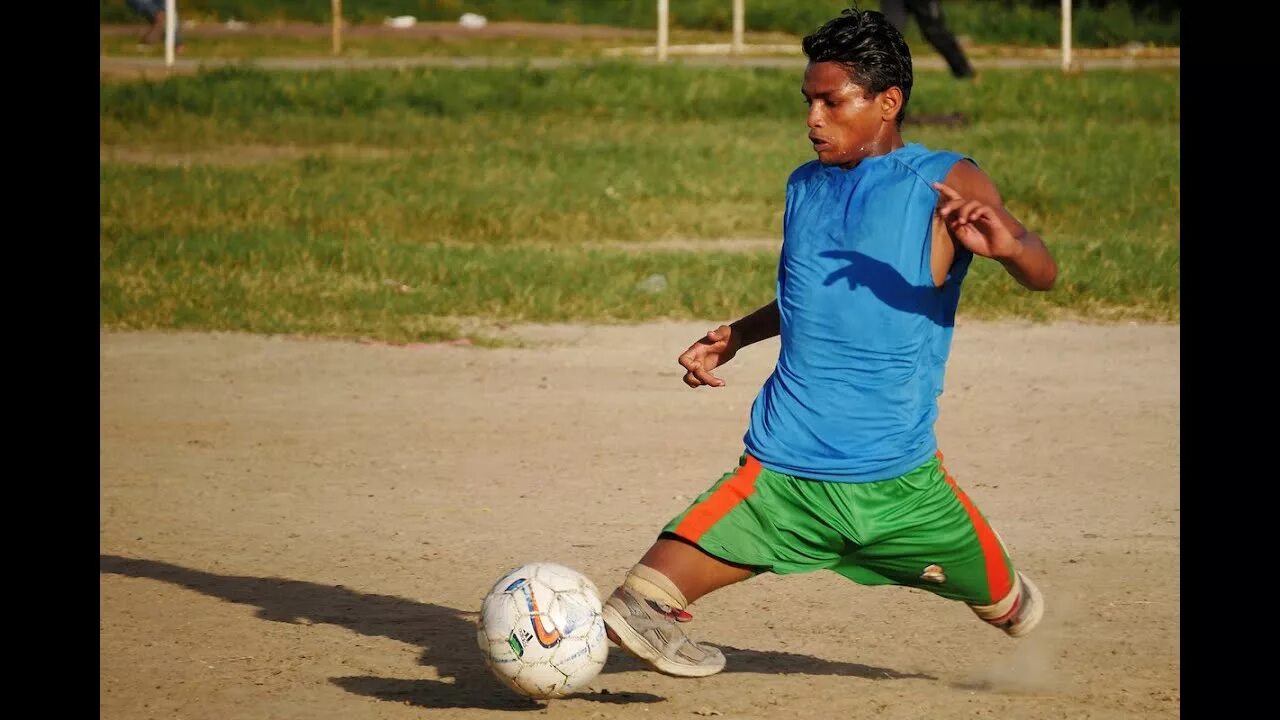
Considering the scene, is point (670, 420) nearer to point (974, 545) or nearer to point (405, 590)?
point (405, 590)

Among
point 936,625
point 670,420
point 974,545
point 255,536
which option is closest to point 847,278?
point 974,545

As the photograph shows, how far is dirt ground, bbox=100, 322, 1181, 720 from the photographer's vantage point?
4852mm


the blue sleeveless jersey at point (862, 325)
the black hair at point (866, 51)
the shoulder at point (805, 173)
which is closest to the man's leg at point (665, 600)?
the blue sleeveless jersey at point (862, 325)

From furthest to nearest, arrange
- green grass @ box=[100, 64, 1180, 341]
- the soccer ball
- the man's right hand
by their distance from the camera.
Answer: green grass @ box=[100, 64, 1180, 341] < the man's right hand < the soccer ball

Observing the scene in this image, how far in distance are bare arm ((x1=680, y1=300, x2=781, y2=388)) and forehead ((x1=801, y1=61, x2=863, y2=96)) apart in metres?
0.58

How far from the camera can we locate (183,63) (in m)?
22.8

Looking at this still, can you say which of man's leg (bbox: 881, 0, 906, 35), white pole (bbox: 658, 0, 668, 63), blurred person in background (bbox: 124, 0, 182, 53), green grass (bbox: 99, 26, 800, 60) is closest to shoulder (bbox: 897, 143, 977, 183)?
man's leg (bbox: 881, 0, 906, 35)

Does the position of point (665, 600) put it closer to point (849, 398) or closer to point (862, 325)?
point (849, 398)

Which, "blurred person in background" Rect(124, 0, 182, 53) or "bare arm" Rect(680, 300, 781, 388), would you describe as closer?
"bare arm" Rect(680, 300, 781, 388)

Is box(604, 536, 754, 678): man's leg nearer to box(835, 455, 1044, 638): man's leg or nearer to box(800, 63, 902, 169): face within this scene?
box(835, 455, 1044, 638): man's leg

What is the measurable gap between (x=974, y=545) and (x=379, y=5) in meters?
32.8

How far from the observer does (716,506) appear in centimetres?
432

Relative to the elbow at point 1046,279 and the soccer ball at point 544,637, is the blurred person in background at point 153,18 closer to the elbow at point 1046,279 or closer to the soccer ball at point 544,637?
the soccer ball at point 544,637

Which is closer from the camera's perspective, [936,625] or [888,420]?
[888,420]
